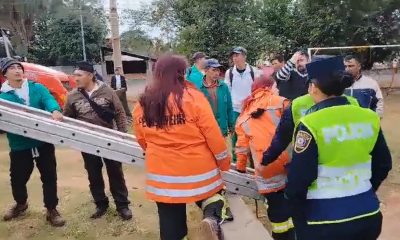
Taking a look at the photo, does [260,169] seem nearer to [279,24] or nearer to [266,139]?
[266,139]

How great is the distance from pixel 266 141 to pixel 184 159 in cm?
81

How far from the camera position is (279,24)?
19.8m

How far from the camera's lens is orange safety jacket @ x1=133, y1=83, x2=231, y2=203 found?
315cm

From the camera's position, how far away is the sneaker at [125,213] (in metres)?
5.11

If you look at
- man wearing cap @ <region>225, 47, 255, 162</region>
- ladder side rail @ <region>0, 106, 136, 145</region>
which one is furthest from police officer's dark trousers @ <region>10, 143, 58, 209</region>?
man wearing cap @ <region>225, 47, 255, 162</region>

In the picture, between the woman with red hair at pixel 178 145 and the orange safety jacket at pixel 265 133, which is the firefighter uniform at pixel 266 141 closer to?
the orange safety jacket at pixel 265 133

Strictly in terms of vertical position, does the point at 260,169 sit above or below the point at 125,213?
above

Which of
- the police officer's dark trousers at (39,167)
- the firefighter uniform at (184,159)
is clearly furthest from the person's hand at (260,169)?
the police officer's dark trousers at (39,167)

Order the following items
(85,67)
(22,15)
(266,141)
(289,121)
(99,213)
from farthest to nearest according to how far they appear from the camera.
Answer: (22,15), (99,213), (85,67), (266,141), (289,121)

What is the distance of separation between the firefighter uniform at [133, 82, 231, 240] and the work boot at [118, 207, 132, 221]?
181cm

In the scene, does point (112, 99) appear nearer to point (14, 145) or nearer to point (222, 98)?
point (14, 145)

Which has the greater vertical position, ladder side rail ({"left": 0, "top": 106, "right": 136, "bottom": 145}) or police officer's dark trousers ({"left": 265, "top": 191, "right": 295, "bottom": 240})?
ladder side rail ({"left": 0, "top": 106, "right": 136, "bottom": 145})

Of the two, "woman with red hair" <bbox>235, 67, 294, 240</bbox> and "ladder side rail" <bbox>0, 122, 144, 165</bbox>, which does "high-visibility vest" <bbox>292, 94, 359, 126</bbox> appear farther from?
"ladder side rail" <bbox>0, 122, 144, 165</bbox>

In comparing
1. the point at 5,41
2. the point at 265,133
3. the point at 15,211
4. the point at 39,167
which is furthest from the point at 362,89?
the point at 5,41
